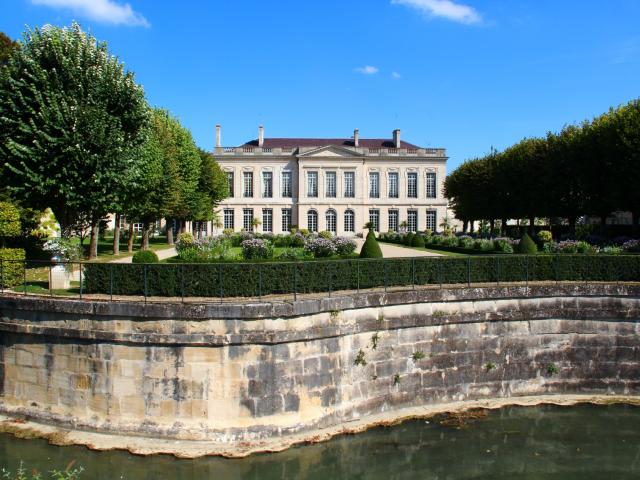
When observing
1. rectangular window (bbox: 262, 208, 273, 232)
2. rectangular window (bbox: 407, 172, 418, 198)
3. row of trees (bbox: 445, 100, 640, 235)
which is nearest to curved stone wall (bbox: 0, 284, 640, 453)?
row of trees (bbox: 445, 100, 640, 235)

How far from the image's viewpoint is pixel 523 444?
11.4 metres

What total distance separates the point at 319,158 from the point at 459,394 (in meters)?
48.0

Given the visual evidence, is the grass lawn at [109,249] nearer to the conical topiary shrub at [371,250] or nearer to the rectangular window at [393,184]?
the conical topiary shrub at [371,250]

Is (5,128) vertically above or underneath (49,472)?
above

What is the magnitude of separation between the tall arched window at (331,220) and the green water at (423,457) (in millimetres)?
48552

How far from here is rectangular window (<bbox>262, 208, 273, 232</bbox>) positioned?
6097 cm

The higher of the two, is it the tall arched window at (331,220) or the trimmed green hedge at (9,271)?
the tall arched window at (331,220)

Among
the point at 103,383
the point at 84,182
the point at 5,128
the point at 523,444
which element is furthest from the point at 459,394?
the point at 5,128

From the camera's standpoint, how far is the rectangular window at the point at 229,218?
6069 cm

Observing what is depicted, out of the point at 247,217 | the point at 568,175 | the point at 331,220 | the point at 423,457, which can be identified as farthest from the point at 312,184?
the point at 423,457

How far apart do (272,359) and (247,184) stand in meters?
50.8

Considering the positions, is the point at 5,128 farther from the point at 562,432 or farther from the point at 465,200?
the point at 465,200

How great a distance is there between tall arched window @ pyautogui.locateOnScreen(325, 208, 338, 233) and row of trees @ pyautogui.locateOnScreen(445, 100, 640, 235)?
17.6 m

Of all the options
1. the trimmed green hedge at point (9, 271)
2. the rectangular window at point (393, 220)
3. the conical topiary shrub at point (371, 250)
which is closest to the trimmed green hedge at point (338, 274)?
the trimmed green hedge at point (9, 271)
